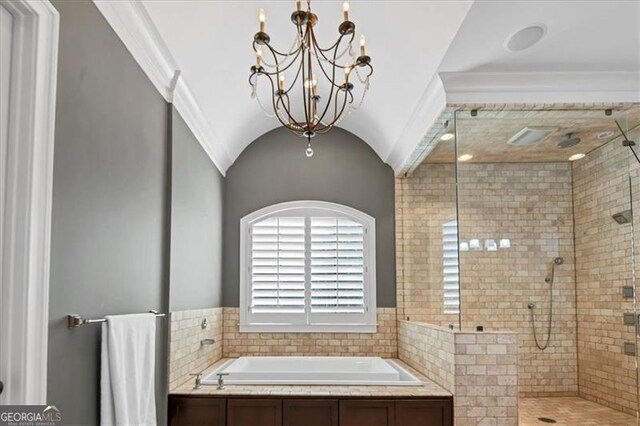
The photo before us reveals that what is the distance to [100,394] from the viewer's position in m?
2.56

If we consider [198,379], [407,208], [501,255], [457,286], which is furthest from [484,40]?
→ [198,379]

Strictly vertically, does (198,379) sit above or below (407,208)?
below

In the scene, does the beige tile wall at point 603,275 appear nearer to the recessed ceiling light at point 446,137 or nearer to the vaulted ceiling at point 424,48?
the vaulted ceiling at point 424,48

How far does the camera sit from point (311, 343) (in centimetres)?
575

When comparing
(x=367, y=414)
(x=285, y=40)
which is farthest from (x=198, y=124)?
(x=367, y=414)

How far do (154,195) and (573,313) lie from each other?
3688mm

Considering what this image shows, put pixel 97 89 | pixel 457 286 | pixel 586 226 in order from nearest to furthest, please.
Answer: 1. pixel 97 89
2. pixel 457 286
3. pixel 586 226

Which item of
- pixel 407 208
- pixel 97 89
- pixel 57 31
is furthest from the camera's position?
pixel 407 208

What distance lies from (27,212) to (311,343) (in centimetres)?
419

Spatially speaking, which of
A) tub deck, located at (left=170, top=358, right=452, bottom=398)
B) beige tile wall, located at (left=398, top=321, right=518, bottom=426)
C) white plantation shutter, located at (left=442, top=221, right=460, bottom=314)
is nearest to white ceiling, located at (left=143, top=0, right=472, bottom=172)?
white plantation shutter, located at (left=442, top=221, right=460, bottom=314)

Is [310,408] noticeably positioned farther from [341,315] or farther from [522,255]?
[522,255]

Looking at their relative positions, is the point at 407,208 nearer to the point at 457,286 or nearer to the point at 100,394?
the point at 457,286

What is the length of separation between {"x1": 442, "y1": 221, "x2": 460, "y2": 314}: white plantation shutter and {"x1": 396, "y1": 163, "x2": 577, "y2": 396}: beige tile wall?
158 millimetres

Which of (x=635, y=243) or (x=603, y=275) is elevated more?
(x=635, y=243)
